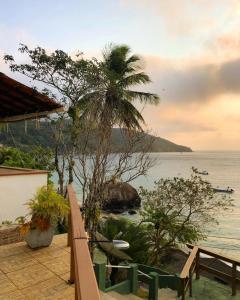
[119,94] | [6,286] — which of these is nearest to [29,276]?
[6,286]

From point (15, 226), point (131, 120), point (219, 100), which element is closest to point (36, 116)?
point (15, 226)

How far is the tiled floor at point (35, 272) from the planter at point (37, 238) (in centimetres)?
11

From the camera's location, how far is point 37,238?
5844 mm

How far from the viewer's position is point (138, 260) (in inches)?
513

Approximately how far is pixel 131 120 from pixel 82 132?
209 inches

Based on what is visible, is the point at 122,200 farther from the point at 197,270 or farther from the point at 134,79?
the point at 197,270

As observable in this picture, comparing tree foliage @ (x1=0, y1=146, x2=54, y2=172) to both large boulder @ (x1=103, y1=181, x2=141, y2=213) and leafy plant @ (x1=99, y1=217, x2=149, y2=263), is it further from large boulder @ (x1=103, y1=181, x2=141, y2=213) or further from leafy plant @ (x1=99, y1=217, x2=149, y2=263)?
large boulder @ (x1=103, y1=181, x2=141, y2=213)

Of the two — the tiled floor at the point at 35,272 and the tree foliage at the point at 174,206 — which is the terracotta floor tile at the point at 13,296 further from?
the tree foliage at the point at 174,206

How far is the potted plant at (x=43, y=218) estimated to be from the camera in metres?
5.81

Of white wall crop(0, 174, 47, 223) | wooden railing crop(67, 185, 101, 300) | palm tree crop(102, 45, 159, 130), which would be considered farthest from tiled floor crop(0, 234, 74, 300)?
palm tree crop(102, 45, 159, 130)

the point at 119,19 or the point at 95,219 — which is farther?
the point at 119,19

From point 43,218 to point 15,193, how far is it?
1.85m

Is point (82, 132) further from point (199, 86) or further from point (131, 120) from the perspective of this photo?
point (199, 86)

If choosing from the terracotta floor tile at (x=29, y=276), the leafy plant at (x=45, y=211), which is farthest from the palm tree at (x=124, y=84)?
the terracotta floor tile at (x=29, y=276)
